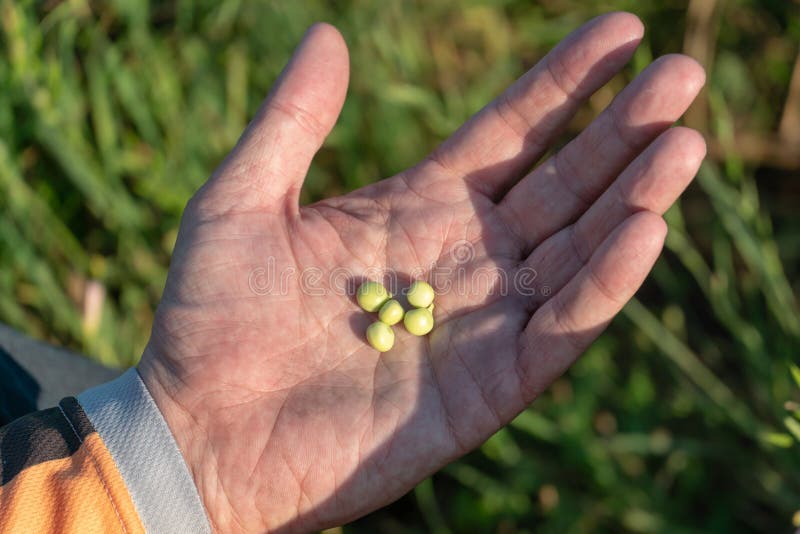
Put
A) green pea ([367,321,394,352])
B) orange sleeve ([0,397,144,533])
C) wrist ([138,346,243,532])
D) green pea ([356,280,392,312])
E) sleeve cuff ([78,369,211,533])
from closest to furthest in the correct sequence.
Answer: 1. orange sleeve ([0,397,144,533])
2. sleeve cuff ([78,369,211,533])
3. wrist ([138,346,243,532])
4. green pea ([367,321,394,352])
5. green pea ([356,280,392,312])

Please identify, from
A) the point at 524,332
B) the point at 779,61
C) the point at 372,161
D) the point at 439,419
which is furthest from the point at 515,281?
the point at 779,61

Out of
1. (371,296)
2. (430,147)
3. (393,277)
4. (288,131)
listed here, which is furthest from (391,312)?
(430,147)

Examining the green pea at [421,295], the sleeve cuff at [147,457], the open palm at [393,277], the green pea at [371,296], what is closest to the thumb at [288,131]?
the open palm at [393,277]

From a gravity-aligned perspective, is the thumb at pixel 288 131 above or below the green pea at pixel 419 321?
above

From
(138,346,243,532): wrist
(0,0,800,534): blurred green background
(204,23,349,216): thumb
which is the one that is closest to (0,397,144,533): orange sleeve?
(138,346,243,532): wrist

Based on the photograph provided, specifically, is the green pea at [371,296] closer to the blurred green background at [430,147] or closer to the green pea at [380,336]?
the green pea at [380,336]

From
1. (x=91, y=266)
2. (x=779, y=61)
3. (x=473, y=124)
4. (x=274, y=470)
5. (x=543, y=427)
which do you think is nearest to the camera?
(x=274, y=470)

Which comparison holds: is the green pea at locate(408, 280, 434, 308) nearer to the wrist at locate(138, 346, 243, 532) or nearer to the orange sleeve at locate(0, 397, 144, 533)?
the wrist at locate(138, 346, 243, 532)

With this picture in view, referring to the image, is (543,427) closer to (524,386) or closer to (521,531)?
(521,531)
